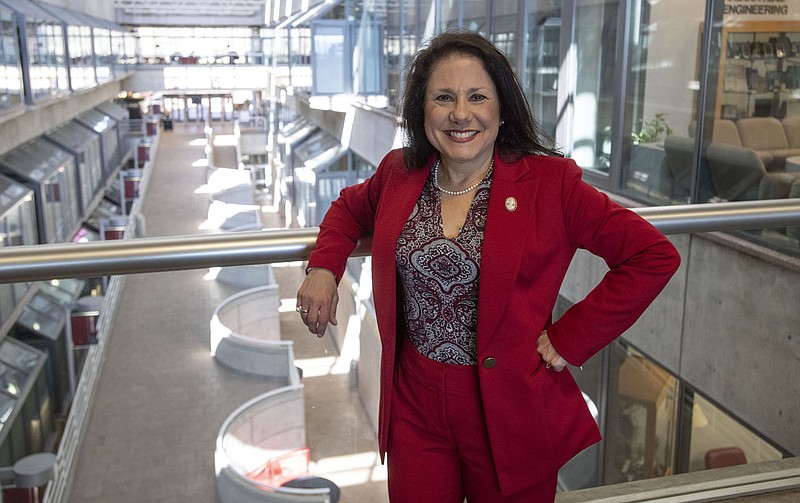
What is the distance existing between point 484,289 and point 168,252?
3.06ft

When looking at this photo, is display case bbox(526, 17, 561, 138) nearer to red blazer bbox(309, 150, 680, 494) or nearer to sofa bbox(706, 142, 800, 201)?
sofa bbox(706, 142, 800, 201)

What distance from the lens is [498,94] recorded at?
1925 mm

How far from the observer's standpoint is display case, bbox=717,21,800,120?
17.2ft

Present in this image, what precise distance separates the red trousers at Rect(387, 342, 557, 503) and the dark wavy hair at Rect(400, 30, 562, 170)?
511 millimetres

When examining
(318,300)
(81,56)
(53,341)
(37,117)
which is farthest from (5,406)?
(81,56)

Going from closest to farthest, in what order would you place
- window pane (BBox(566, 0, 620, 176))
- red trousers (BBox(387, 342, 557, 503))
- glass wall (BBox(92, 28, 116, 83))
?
red trousers (BBox(387, 342, 557, 503)) → window pane (BBox(566, 0, 620, 176)) → glass wall (BBox(92, 28, 116, 83))

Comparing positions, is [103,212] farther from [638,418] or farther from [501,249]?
[501,249]

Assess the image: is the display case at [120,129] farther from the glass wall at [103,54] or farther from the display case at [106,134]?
the glass wall at [103,54]

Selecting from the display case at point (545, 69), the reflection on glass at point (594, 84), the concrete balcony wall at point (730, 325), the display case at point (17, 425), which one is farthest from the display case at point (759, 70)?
the display case at point (17, 425)

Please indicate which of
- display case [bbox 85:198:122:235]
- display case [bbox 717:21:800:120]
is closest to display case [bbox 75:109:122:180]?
display case [bbox 85:198:122:235]

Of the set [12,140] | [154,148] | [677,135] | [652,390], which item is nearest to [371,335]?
[652,390]

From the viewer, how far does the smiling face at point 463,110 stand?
6.16 ft

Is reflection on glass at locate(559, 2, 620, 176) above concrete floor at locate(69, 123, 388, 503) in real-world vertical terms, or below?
above

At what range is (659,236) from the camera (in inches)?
70.0
